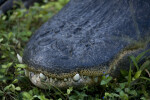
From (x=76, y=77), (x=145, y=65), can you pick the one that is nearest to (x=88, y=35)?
(x=76, y=77)

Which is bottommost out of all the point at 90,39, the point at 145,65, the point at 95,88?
the point at 95,88

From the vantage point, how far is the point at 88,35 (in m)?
1.96

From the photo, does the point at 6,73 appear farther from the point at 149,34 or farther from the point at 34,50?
the point at 149,34

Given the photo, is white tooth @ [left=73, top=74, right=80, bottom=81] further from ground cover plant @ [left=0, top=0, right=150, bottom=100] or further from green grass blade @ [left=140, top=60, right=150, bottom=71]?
green grass blade @ [left=140, top=60, right=150, bottom=71]

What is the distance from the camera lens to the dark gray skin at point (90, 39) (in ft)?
5.82

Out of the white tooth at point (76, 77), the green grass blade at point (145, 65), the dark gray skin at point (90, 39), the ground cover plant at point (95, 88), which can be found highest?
the dark gray skin at point (90, 39)

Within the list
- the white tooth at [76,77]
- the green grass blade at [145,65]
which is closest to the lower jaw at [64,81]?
the white tooth at [76,77]

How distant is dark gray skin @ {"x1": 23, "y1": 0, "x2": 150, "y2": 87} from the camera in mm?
1772

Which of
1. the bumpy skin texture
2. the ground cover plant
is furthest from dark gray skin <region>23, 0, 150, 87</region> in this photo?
the ground cover plant

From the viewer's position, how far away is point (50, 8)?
394cm

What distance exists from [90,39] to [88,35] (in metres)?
0.06

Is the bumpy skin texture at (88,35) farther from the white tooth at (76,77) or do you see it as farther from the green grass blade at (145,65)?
the green grass blade at (145,65)

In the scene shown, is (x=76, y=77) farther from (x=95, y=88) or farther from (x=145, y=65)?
(x=145, y=65)

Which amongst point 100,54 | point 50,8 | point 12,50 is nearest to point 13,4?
point 50,8
